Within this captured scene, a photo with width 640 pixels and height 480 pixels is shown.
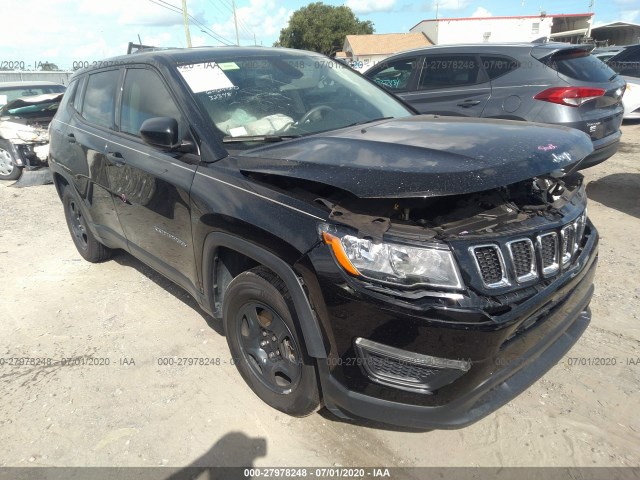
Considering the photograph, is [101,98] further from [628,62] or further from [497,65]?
[628,62]

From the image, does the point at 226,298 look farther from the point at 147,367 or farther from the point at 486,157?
the point at 486,157

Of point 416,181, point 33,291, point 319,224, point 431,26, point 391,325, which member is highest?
point 431,26

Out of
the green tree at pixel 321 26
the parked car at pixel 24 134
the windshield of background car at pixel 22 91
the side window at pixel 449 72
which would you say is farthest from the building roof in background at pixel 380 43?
the side window at pixel 449 72

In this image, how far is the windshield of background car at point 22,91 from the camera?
9.55 meters

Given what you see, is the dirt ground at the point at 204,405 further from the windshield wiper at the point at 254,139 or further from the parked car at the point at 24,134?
the parked car at the point at 24,134

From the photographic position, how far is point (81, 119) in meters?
4.04

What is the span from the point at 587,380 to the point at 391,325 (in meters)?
1.62

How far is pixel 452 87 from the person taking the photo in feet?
18.8

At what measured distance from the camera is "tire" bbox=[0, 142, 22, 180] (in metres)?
8.45

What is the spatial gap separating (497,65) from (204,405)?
486 cm

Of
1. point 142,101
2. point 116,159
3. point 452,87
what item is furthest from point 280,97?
point 452,87

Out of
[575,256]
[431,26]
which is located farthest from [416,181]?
[431,26]

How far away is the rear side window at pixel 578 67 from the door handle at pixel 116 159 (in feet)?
14.6

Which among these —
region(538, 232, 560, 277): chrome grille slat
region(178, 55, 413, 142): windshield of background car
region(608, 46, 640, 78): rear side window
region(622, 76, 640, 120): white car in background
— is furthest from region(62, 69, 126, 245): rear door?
region(608, 46, 640, 78): rear side window
